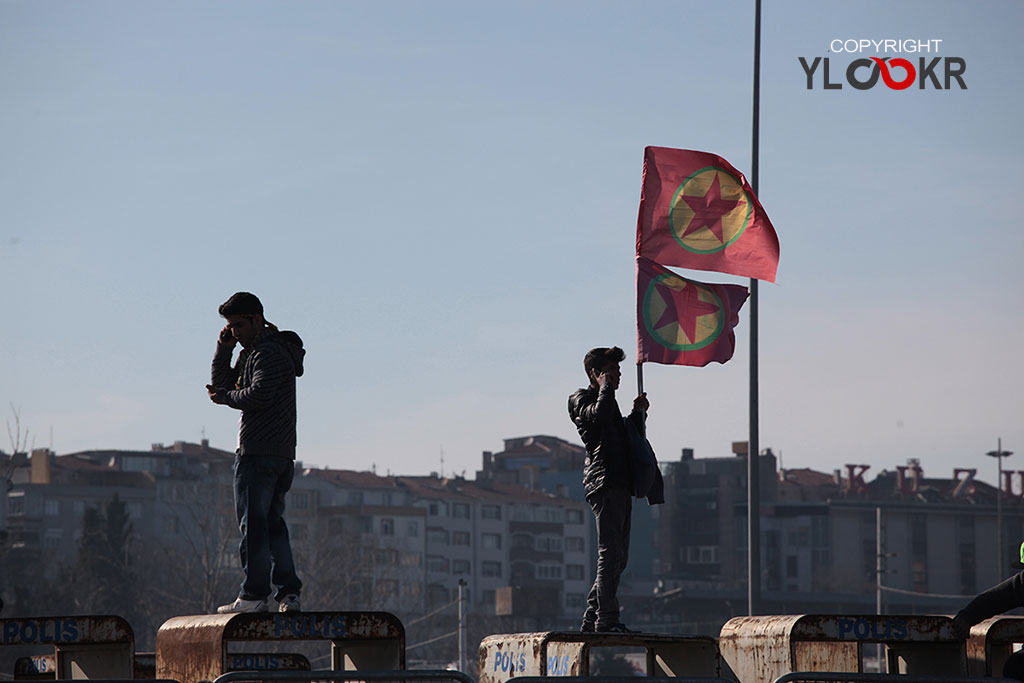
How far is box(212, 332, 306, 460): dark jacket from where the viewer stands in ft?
30.7

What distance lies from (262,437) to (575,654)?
2.21 metres

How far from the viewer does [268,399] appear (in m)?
9.33

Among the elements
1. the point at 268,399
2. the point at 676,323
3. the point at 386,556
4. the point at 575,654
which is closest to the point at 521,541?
the point at 386,556

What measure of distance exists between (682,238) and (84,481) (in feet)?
384

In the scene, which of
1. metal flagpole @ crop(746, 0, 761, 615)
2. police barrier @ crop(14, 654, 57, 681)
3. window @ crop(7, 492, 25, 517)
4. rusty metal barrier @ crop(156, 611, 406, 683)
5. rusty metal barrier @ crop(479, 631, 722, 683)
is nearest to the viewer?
rusty metal barrier @ crop(156, 611, 406, 683)

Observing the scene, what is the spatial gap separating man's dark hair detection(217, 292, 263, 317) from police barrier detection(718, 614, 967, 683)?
3209 millimetres

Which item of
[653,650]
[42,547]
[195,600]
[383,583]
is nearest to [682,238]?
[653,650]

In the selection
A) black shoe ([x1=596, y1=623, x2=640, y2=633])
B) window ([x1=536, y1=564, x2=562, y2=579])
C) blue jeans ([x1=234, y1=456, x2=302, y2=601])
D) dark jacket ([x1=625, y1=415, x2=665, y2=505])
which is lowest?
window ([x1=536, y1=564, x2=562, y2=579])

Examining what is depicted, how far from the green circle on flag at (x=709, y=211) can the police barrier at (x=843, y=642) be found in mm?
3485

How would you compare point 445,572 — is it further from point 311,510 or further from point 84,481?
point 84,481

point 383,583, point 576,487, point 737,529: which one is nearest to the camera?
point 383,583

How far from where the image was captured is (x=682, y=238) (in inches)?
478

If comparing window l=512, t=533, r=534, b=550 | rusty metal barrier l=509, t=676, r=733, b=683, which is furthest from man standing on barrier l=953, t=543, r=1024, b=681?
window l=512, t=533, r=534, b=550

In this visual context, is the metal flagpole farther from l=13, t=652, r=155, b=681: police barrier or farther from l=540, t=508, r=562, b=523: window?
l=540, t=508, r=562, b=523: window
